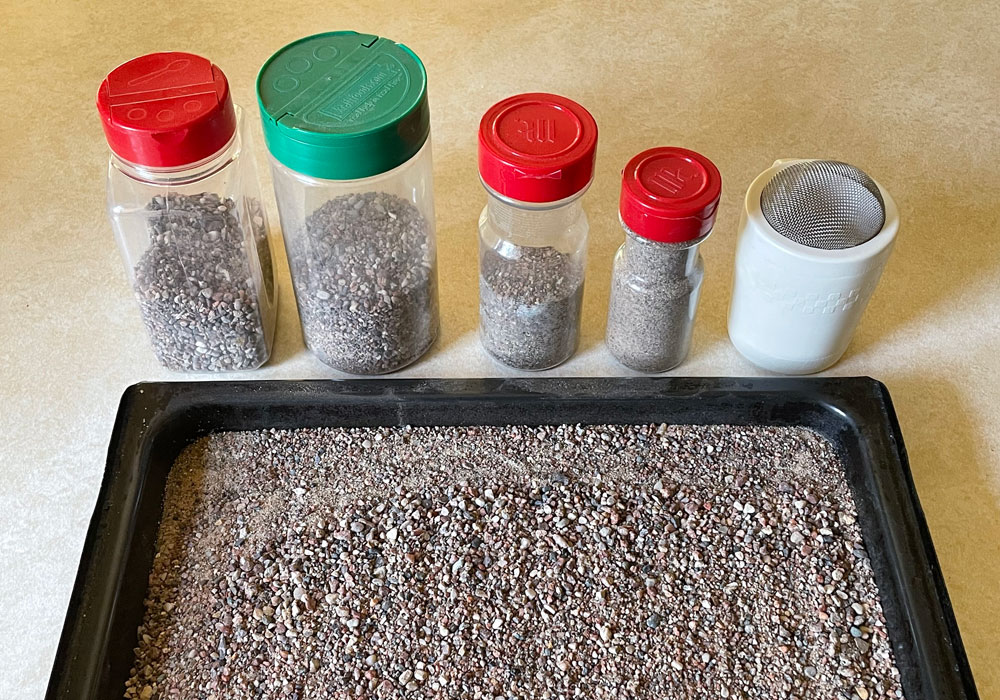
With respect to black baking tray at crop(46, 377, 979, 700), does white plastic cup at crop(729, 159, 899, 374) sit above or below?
above

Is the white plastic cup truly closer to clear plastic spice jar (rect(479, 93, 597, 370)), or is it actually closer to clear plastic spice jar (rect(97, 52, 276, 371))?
clear plastic spice jar (rect(479, 93, 597, 370))

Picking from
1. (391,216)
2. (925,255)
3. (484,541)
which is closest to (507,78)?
(391,216)

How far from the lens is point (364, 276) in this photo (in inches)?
36.9

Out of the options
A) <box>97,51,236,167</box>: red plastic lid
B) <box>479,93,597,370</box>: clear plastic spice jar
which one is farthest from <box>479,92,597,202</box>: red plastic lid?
<box>97,51,236,167</box>: red plastic lid

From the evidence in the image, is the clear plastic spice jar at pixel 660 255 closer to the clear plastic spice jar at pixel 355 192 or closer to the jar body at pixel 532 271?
the jar body at pixel 532 271

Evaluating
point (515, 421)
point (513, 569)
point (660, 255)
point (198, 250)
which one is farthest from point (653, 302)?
point (198, 250)

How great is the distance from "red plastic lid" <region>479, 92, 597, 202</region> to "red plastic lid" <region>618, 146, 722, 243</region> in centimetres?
5

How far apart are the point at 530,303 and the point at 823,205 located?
0.95 ft

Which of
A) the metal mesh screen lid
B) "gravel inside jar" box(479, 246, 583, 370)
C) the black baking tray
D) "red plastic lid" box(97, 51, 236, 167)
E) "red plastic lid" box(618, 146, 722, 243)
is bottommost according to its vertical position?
the black baking tray

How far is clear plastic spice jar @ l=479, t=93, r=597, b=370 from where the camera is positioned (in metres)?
0.84

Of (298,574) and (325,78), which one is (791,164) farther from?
(298,574)

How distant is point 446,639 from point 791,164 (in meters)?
0.55

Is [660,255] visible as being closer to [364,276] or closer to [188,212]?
[364,276]

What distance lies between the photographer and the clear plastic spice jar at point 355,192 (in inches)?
32.1
